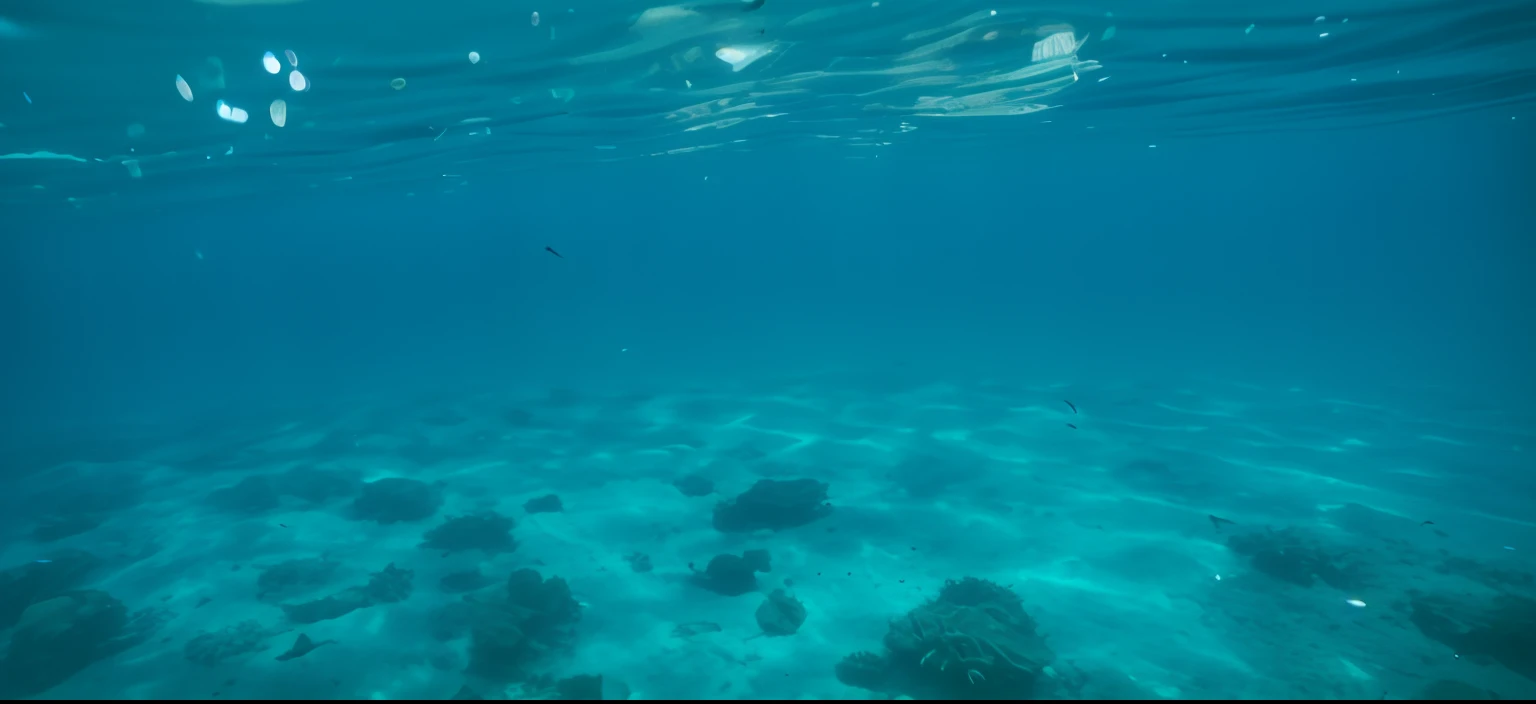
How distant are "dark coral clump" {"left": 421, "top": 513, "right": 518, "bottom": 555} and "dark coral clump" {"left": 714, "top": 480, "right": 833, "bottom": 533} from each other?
3818 mm

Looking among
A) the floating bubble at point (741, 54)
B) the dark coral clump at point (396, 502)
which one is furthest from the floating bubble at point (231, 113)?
the floating bubble at point (741, 54)

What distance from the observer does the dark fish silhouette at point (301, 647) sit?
820 centimetres

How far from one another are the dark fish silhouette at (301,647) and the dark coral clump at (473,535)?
274 centimetres

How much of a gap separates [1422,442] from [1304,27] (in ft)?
41.0

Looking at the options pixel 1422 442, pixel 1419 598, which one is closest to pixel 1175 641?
pixel 1419 598

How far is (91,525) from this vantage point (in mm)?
13602

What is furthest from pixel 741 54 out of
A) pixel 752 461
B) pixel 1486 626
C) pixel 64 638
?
pixel 1486 626

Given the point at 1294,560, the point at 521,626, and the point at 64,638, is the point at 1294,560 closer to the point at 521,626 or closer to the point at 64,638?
the point at 521,626

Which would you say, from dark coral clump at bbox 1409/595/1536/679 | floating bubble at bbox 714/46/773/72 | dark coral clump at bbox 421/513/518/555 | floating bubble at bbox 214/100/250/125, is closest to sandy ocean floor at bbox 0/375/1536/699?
dark coral clump at bbox 1409/595/1536/679

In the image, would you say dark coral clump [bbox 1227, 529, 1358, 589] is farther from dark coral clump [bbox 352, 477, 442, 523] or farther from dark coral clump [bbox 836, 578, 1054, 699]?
dark coral clump [bbox 352, 477, 442, 523]

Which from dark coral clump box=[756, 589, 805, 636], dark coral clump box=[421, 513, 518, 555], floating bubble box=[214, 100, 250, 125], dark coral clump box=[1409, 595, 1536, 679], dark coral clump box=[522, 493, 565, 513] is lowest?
dark coral clump box=[1409, 595, 1536, 679]

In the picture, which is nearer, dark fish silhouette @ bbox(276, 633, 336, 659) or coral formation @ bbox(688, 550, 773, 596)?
dark fish silhouette @ bbox(276, 633, 336, 659)

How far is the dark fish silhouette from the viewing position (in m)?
8.20

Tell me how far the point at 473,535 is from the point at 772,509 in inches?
213
